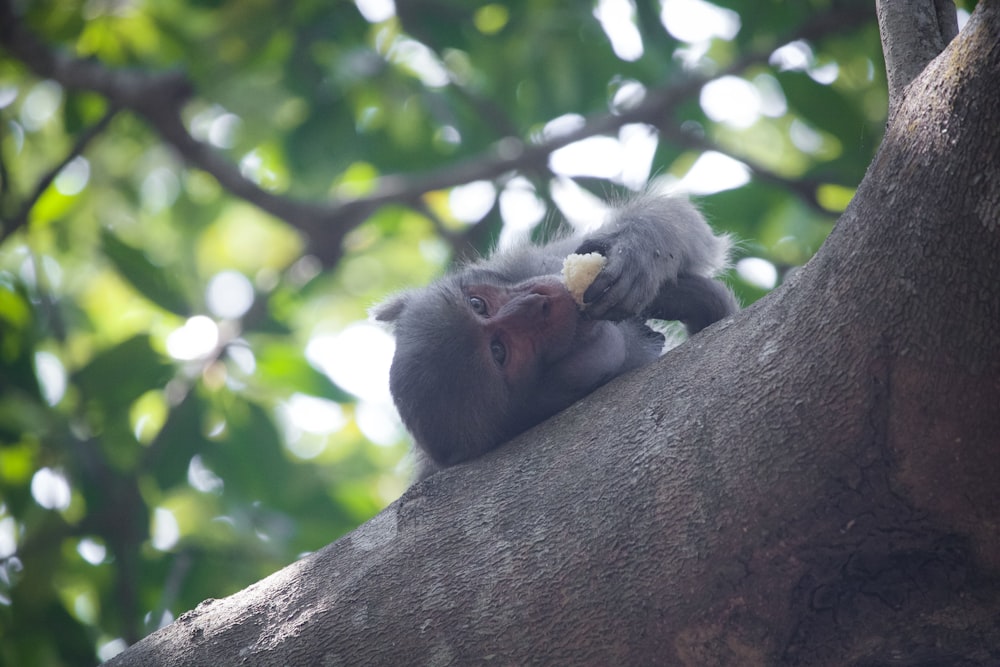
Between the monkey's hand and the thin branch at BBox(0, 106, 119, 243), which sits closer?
the monkey's hand

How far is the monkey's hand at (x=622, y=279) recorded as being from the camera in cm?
345

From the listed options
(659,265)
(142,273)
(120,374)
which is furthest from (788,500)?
(142,273)

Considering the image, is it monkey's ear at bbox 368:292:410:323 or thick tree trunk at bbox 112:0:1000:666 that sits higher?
thick tree trunk at bbox 112:0:1000:666

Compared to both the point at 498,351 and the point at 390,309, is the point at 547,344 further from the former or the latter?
the point at 390,309

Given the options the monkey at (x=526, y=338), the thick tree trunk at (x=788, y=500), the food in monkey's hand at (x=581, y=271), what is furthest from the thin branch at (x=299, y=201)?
the thick tree trunk at (x=788, y=500)

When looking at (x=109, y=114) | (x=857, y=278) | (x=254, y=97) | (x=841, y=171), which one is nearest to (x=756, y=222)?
(x=841, y=171)

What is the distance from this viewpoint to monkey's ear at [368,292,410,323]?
467 cm

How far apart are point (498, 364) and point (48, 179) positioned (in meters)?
4.09

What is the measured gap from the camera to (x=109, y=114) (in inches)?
253

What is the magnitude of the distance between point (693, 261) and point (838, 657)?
2117mm

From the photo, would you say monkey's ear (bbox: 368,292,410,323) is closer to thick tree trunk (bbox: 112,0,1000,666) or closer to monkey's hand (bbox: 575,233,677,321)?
monkey's hand (bbox: 575,233,677,321)

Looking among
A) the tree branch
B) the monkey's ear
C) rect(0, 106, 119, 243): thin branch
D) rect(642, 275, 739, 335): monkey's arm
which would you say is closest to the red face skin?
rect(642, 275, 739, 335): monkey's arm

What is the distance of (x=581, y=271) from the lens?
139 inches

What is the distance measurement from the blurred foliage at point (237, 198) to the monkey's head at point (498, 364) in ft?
5.42
